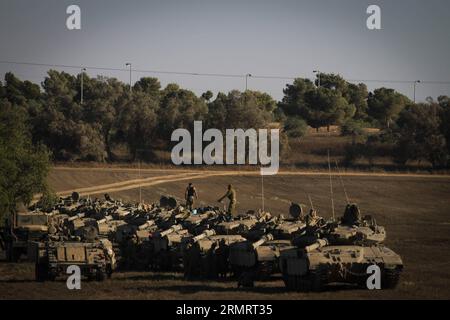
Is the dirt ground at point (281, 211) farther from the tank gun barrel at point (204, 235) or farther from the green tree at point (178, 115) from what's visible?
the green tree at point (178, 115)

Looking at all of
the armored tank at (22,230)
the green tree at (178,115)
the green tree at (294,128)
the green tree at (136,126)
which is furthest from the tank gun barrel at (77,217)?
the green tree at (294,128)

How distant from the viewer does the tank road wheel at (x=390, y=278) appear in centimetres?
2620

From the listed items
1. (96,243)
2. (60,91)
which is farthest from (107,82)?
(96,243)

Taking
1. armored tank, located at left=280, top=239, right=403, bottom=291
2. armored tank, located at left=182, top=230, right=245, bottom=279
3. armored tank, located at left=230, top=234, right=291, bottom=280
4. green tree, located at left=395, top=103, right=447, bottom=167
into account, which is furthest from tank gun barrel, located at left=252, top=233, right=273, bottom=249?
green tree, located at left=395, top=103, right=447, bottom=167

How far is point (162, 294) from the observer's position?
2622 cm

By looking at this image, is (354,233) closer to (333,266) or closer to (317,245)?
(317,245)

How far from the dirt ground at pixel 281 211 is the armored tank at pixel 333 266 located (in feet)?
1.23

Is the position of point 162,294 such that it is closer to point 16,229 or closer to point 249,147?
point 16,229

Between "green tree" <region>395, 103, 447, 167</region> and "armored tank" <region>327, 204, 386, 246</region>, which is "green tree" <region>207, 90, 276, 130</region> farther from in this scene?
"armored tank" <region>327, 204, 386, 246</region>

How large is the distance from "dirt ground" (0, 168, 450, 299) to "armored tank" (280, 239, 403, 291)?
14.7 inches

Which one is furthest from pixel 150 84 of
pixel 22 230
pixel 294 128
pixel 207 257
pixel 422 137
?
pixel 207 257

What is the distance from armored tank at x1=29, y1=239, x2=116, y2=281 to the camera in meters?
29.4

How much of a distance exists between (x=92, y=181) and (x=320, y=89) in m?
57.2
